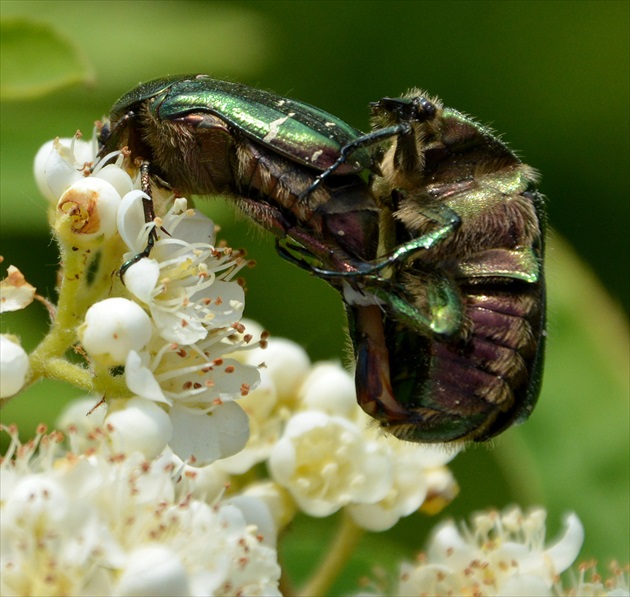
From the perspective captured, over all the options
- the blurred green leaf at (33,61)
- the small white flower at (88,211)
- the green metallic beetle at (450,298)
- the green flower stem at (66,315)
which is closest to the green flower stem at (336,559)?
the green metallic beetle at (450,298)

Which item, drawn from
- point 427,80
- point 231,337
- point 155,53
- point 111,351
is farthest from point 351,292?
point 427,80

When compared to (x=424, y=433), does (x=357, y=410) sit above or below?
below

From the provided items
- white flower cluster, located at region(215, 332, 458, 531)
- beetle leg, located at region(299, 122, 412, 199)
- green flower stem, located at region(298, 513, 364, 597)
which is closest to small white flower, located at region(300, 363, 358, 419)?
white flower cluster, located at region(215, 332, 458, 531)

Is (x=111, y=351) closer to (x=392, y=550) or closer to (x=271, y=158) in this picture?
(x=271, y=158)

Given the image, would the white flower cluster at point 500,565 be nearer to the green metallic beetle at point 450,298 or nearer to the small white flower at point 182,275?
the green metallic beetle at point 450,298

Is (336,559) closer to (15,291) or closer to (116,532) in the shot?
(116,532)

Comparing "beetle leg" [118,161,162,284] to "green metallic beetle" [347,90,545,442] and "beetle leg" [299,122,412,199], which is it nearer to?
"beetle leg" [299,122,412,199]
